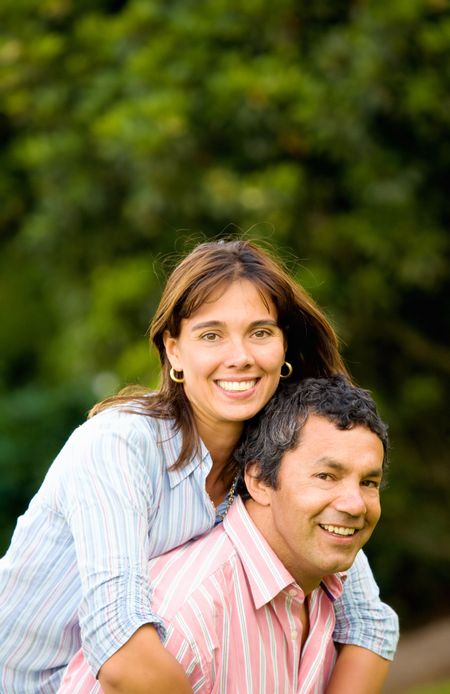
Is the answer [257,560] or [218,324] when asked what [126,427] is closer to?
[218,324]

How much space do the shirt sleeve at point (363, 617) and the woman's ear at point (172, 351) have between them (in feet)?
2.79

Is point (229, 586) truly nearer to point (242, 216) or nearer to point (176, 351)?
point (176, 351)

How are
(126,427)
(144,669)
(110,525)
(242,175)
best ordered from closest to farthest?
(144,669), (110,525), (126,427), (242,175)

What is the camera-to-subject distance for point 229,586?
2.93 metres

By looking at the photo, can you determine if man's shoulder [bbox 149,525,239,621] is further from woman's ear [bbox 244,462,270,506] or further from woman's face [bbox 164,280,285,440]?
woman's face [bbox 164,280,285,440]

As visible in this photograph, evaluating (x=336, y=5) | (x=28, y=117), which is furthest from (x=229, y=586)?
(x=28, y=117)

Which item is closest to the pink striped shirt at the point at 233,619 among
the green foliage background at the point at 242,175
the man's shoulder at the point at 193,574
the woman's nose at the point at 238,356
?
the man's shoulder at the point at 193,574

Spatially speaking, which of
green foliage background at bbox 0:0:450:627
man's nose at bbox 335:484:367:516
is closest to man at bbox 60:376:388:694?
man's nose at bbox 335:484:367:516

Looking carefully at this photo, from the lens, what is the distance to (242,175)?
7.12 metres

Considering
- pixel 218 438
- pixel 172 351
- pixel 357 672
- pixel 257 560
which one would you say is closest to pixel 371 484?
pixel 257 560

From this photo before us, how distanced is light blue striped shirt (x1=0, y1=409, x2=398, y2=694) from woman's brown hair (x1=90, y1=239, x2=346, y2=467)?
4.2 inches

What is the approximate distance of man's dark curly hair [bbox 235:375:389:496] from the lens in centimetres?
305

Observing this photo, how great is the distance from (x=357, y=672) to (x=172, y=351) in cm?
111

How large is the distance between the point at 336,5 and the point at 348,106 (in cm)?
78
